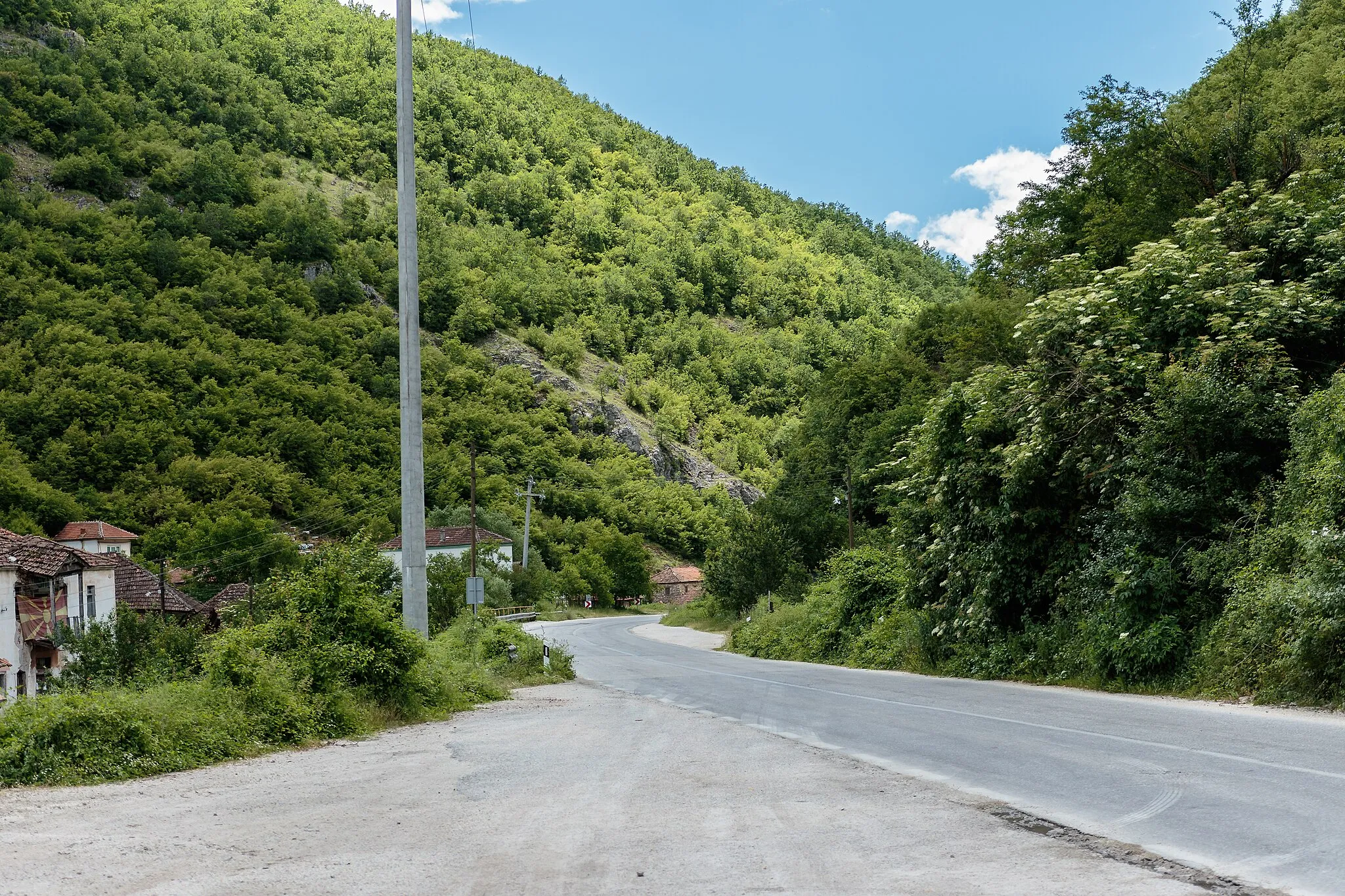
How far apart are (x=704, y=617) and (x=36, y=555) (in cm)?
4400

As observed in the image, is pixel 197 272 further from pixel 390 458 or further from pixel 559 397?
pixel 559 397

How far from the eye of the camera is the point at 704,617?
76875 millimetres

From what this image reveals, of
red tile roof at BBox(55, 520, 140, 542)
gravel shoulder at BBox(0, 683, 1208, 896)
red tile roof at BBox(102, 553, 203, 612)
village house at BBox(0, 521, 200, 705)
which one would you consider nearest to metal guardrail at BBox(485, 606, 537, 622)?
red tile roof at BBox(102, 553, 203, 612)

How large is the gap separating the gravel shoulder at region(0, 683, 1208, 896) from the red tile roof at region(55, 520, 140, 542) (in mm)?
83420

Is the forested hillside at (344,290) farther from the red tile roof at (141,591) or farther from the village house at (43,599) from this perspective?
the village house at (43,599)

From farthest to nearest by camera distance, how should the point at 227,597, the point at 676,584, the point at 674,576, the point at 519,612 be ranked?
the point at 676,584
the point at 674,576
the point at 519,612
the point at 227,597

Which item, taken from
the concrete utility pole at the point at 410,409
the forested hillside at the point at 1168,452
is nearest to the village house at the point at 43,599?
the concrete utility pole at the point at 410,409

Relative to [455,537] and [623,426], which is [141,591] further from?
[623,426]

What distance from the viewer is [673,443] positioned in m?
149

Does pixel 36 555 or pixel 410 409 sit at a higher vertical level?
pixel 410 409

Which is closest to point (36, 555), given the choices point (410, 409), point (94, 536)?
point (410, 409)

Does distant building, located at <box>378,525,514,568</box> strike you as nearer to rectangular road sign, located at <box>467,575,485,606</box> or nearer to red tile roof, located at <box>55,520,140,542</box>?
red tile roof, located at <box>55,520,140,542</box>

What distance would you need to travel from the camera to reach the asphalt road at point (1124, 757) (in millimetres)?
6195

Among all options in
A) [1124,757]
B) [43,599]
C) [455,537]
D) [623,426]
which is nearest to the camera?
[1124,757]
